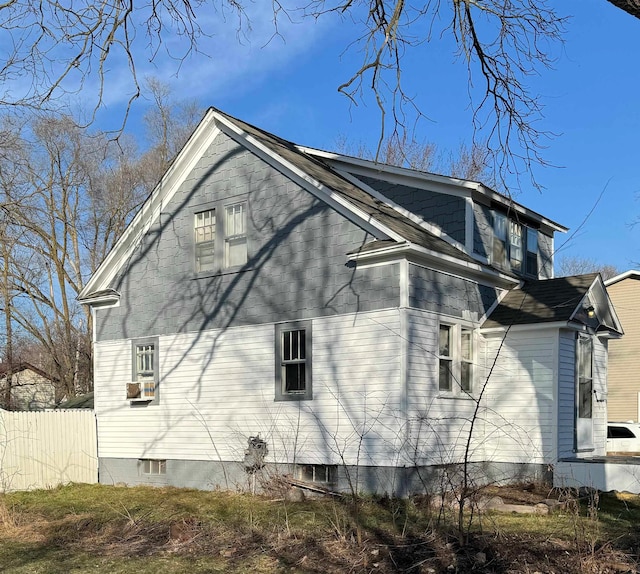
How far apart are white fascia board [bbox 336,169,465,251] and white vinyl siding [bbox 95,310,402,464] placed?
127 inches

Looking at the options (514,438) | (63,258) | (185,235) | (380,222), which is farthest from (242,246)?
(63,258)

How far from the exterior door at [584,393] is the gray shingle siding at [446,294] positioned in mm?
2127

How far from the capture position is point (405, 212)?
53.3 feet

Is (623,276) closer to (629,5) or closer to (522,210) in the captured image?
(522,210)

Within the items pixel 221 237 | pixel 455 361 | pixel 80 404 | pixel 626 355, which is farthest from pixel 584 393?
pixel 626 355

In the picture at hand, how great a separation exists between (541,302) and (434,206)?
299cm

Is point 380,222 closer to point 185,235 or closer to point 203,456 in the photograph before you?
point 185,235

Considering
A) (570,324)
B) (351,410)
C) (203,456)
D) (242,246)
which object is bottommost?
(203,456)

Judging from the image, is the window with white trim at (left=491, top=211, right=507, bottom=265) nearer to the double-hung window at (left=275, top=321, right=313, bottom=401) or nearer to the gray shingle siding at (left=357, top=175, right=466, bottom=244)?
the gray shingle siding at (left=357, top=175, right=466, bottom=244)

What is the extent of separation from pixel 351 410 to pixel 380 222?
3.41m

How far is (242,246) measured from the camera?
51.5ft

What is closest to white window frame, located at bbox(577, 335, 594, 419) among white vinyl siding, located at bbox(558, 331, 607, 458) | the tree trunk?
white vinyl siding, located at bbox(558, 331, 607, 458)

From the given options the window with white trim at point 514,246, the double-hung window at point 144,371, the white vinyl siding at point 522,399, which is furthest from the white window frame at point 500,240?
the double-hung window at point 144,371

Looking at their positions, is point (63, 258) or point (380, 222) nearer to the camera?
point (380, 222)
